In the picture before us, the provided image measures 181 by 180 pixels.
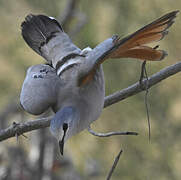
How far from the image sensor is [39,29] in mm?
4152

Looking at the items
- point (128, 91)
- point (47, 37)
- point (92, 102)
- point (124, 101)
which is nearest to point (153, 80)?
point (128, 91)

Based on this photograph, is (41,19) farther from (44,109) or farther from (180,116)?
(180,116)

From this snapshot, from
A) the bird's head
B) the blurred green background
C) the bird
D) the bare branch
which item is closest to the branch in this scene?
the bare branch

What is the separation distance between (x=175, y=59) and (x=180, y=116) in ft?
3.33

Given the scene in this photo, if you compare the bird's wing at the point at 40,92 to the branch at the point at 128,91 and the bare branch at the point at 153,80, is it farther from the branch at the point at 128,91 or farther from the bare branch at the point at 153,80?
the bare branch at the point at 153,80

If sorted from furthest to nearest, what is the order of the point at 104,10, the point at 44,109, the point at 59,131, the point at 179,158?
the point at 104,10 < the point at 179,158 < the point at 44,109 < the point at 59,131

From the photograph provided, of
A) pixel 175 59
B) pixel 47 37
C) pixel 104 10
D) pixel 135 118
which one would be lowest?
pixel 135 118

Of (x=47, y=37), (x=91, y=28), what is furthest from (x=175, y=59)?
(x=47, y=37)

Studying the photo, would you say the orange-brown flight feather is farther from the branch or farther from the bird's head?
the bird's head

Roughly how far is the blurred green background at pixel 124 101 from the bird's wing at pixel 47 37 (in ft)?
5.89

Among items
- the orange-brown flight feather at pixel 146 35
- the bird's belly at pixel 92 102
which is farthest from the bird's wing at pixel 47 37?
the orange-brown flight feather at pixel 146 35

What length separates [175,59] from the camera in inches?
290

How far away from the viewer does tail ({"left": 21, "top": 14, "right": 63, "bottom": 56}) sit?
411cm

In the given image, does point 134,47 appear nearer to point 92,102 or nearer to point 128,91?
point 128,91
